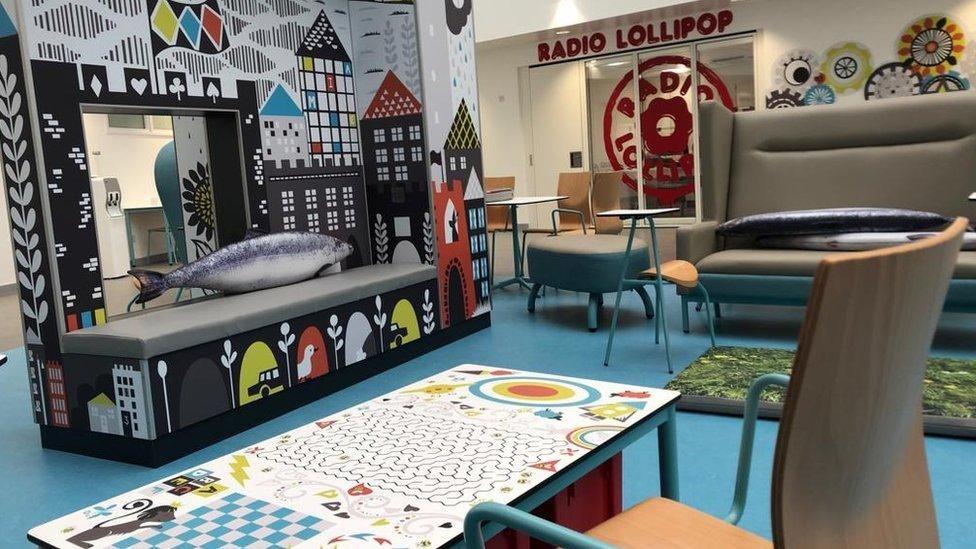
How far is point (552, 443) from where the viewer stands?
155 cm

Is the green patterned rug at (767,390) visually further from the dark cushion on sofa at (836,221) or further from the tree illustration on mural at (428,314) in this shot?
the tree illustration on mural at (428,314)

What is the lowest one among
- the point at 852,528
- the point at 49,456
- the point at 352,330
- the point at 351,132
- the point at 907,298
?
the point at 49,456

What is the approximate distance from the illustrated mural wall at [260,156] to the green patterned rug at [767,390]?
1577 millimetres

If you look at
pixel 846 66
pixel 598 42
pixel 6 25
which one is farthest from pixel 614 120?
pixel 6 25

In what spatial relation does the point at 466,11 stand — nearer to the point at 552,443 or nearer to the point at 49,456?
the point at 49,456

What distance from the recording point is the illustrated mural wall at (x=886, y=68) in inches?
324

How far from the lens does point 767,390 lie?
3.20m

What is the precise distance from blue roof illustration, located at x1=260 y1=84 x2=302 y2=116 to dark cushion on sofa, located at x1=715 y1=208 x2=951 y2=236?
2.52 meters

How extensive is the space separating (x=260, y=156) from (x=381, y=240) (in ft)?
3.28

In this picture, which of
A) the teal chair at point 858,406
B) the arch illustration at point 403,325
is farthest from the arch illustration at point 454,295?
the teal chair at point 858,406

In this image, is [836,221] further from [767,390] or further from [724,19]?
[724,19]

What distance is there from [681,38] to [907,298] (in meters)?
9.67

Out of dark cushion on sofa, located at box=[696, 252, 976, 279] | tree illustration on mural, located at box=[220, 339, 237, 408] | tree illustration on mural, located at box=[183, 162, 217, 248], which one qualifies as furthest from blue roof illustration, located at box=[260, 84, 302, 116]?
dark cushion on sofa, located at box=[696, 252, 976, 279]

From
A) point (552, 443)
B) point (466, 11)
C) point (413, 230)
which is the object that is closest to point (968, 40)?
point (466, 11)
